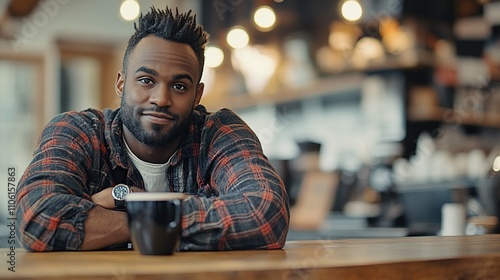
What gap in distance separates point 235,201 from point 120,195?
276 millimetres

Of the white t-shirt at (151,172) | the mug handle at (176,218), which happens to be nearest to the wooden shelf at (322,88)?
the white t-shirt at (151,172)

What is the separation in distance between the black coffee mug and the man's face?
53 centimetres

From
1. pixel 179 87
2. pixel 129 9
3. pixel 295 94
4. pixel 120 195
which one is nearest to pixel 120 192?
pixel 120 195

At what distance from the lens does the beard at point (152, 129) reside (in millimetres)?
1782

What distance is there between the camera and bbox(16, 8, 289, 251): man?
58.6 inches

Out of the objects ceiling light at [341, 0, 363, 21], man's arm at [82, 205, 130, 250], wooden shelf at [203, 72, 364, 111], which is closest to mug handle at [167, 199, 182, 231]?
man's arm at [82, 205, 130, 250]

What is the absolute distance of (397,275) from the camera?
45.4 inches

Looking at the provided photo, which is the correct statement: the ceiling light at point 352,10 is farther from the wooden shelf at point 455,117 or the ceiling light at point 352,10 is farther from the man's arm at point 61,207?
the man's arm at point 61,207

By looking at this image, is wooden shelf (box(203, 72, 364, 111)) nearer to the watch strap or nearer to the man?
the man

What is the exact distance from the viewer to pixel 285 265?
3.56 ft

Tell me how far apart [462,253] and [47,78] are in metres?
6.16

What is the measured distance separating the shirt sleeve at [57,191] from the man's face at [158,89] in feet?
0.45

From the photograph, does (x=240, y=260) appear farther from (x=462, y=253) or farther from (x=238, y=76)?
(x=238, y=76)

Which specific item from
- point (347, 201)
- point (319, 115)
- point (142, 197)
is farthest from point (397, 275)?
point (319, 115)
